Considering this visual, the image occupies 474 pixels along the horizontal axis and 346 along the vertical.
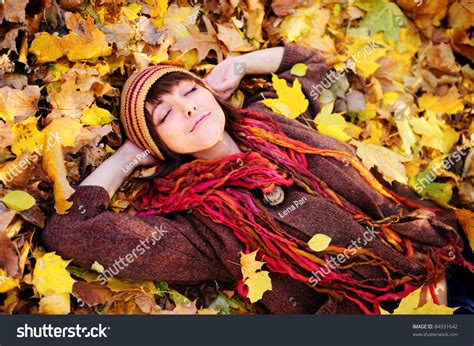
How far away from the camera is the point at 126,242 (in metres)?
1.92

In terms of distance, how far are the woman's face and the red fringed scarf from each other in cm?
9

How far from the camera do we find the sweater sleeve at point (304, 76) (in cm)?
237

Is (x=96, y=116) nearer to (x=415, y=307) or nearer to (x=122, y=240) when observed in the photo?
(x=122, y=240)

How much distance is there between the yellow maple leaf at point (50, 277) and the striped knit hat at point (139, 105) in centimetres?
50

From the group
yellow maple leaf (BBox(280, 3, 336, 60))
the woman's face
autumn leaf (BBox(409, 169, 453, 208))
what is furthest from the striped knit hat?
autumn leaf (BBox(409, 169, 453, 208))

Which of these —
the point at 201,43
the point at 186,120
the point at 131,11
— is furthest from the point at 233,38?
the point at 186,120

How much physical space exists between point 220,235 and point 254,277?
0.18m

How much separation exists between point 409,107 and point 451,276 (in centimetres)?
80

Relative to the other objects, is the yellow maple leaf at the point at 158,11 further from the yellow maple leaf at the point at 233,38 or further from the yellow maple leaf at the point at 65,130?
the yellow maple leaf at the point at 65,130

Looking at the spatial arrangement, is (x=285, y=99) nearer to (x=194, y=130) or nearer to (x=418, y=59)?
(x=194, y=130)

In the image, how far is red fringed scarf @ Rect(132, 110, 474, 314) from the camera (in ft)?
6.53

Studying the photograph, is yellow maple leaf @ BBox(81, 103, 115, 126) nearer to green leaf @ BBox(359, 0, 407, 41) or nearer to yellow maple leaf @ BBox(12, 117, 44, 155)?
yellow maple leaf @ BBox(12, 117, 44, 155)

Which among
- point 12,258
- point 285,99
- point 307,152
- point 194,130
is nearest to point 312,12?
point 285,99

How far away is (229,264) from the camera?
6.56ft
